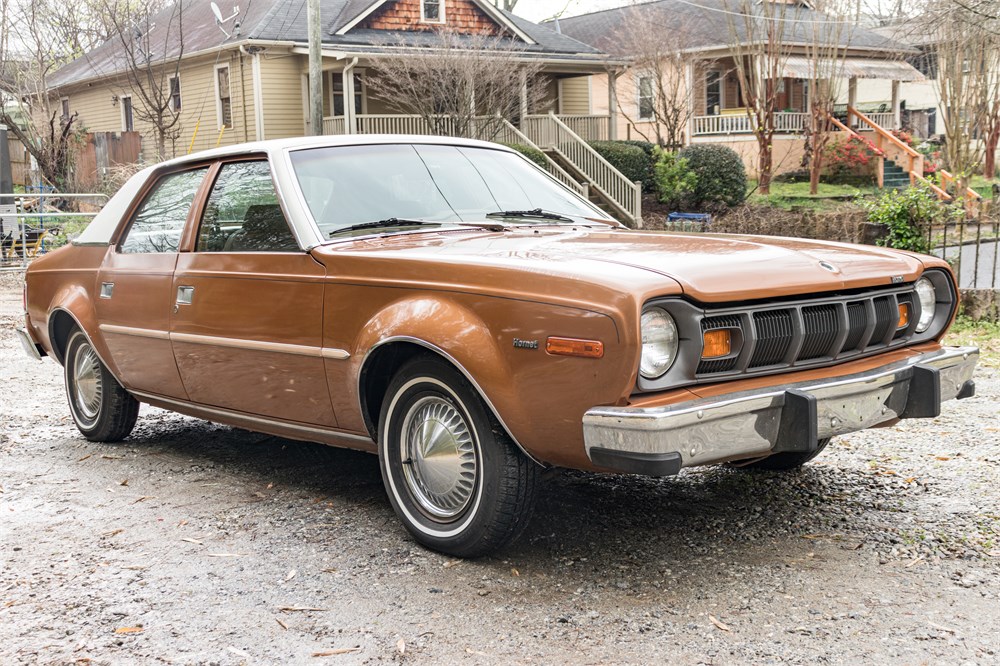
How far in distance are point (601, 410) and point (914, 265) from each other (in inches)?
67.6

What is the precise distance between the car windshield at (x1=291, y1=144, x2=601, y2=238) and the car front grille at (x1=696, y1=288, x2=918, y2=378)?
1.60m

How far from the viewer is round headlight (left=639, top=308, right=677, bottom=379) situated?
3686mm

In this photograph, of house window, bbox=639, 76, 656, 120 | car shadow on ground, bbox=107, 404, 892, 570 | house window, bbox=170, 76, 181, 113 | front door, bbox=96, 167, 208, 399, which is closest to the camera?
car shadow on ground, bbox=107, 404, 892, 570

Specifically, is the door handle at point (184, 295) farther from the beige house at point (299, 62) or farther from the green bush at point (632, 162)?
the green bush at point (632, 162)

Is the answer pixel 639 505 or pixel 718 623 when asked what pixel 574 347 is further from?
pixel 639 505

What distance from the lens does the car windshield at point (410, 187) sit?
4.97 metres

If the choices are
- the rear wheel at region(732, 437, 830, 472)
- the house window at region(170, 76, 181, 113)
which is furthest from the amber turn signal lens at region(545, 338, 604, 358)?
the house window at region(170, 76, 181, 113)

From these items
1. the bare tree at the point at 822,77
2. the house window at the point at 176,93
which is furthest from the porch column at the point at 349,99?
the bare tree at the point at 822,77

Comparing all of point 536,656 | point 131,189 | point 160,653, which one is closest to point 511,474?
point 536,656

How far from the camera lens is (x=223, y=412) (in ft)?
17.6

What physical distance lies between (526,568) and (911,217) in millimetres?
7552

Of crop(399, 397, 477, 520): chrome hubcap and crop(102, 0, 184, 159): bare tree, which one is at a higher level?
crop(102, 0, 184, 159): bare tree

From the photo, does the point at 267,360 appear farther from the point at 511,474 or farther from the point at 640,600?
the point at 640,600

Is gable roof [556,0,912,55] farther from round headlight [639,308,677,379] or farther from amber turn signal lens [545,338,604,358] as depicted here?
amber turn signal lens [545,338,604,358]
